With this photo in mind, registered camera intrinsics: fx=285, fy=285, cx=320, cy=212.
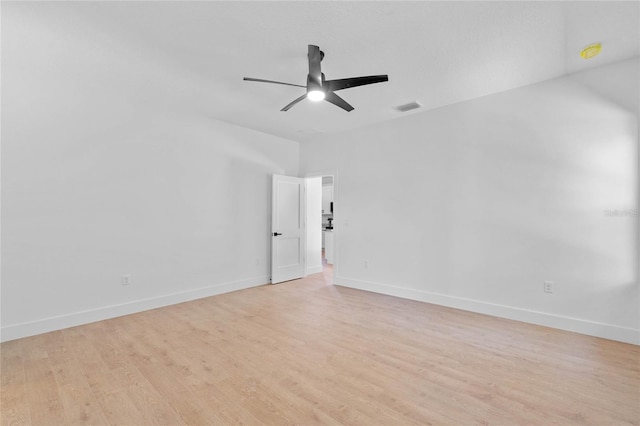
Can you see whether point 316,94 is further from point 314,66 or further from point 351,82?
point 351,82

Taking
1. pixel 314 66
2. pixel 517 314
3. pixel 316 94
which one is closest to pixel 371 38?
pixel 314 66

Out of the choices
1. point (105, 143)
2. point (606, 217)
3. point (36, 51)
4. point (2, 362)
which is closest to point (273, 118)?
point (105, 143)

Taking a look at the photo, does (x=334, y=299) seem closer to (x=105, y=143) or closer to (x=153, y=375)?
(x=153, y=375)

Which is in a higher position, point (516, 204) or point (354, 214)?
point (516, 204)

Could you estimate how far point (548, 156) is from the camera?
337cm

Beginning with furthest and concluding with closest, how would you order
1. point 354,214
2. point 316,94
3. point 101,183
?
point 354,214
point 101,183
point 316,94

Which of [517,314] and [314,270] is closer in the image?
[517,314]

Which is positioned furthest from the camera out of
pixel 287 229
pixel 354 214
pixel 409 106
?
pixel 287 229

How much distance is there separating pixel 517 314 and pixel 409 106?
10.2ft

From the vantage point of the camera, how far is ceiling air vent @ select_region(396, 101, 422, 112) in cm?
404

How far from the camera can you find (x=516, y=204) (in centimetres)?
358

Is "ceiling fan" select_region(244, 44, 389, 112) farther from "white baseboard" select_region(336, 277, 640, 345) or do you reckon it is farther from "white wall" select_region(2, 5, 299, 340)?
"white baseboard" select_region(336, 277, 640, 345)

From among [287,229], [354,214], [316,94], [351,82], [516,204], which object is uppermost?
[351,82]

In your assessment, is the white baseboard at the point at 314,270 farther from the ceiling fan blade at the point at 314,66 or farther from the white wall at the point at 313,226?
the ceiling fan blade at the point at 314,66
